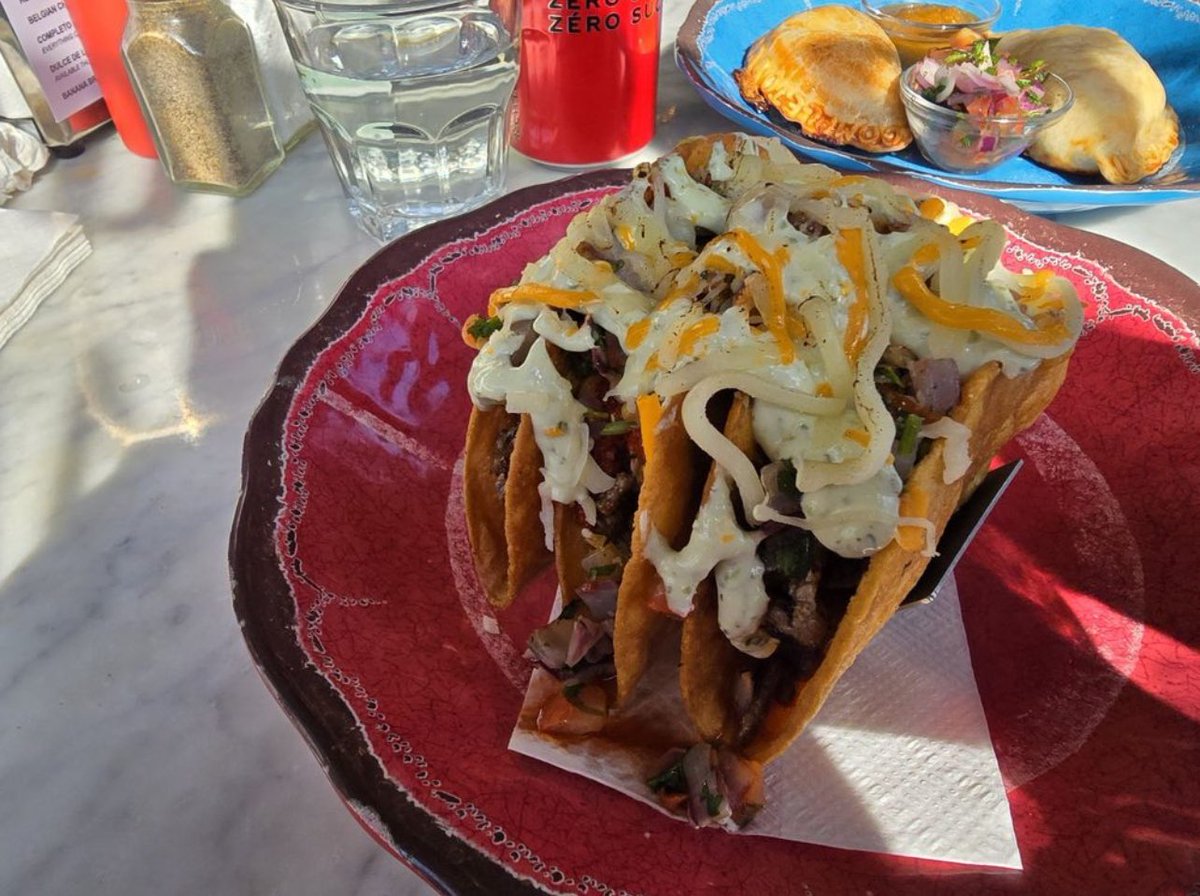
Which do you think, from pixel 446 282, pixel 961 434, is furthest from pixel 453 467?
pixel 961 434

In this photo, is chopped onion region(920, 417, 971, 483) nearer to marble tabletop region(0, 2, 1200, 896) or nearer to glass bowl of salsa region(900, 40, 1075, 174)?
marble tabletop region(0, 2, 1200, 896)

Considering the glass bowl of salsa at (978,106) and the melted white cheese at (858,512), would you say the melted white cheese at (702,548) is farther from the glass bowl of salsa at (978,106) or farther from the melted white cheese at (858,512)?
the glass bowl of salsa at (978,106)

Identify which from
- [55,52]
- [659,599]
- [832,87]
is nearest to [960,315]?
[659,599]

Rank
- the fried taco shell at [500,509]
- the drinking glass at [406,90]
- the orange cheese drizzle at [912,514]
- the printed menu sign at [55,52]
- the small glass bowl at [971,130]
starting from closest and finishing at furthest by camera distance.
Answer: the orange cheese drizzle at [912,514], the fried taco shell at [500,509], the drinking glass at [406,90], the printed menu sign at [55,52], the small glass bowl at [971,130]

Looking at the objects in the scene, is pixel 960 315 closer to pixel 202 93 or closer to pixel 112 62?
pixel 202 93

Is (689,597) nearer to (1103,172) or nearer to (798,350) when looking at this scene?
(798,350)

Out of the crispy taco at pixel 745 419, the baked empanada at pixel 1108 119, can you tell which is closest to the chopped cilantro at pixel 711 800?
the crispy taco at pixel 745 419

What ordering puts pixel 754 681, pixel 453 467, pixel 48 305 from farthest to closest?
pixel 48 305 → pixel 453 467 → pixel 754 681

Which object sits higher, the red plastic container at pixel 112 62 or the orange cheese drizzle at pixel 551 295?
the orange cheese drizzle at pixel 551 295
